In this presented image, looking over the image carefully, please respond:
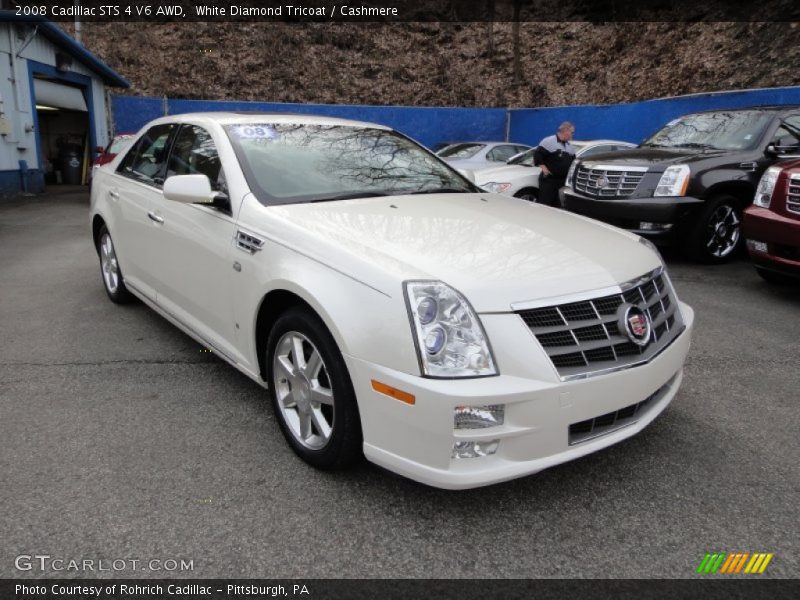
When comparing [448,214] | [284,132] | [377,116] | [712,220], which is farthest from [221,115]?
[377,116]

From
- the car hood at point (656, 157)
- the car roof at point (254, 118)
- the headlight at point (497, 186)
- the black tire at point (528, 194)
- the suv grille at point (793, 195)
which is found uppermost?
the car roof at point (254, 118)

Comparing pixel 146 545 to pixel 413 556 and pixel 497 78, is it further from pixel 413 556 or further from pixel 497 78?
pixel 497 78

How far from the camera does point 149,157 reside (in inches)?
174

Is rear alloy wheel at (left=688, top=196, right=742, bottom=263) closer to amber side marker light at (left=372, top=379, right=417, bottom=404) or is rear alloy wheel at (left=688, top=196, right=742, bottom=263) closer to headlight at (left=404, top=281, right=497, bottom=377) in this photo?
headlight at (left=404, top=281, right=497, bottom=377)

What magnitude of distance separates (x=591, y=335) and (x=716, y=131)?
252 inches

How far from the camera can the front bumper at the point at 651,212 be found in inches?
263

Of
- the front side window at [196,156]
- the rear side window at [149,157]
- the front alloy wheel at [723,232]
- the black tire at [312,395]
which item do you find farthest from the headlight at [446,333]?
the front alloy wheel at [723,232]

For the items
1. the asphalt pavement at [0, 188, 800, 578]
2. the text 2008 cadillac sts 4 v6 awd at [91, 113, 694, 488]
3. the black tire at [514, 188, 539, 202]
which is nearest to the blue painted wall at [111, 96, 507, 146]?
the black tire at [514, 188, 539, 202]

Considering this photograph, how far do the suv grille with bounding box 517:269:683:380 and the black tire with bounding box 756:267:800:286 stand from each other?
396 centimetres

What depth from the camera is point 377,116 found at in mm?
20125

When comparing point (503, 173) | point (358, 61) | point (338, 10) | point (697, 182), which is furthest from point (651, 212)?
point (338, 10)

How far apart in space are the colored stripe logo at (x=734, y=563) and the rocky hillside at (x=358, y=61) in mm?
24254

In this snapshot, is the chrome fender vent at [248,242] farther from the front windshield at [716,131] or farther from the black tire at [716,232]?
the front windshield at [716,131]

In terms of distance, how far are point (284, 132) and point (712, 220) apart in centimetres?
539
